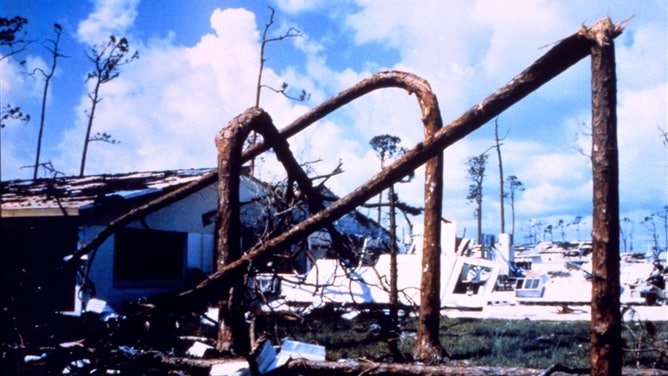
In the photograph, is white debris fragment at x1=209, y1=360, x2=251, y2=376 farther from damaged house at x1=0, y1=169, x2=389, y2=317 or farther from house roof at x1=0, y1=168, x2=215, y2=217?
house roof at x1=0, y1=168, x2=215, y2=217

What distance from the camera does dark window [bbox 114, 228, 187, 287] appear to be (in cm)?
1231

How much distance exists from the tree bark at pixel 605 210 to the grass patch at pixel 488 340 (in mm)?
1951

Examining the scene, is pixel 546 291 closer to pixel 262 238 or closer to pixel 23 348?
pixel 262 238

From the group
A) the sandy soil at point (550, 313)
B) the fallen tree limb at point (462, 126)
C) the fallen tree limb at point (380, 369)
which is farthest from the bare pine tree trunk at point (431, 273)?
the sandy soil at point (550, 313)

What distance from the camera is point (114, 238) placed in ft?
36.8

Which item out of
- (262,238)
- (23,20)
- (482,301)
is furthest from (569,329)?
(23,20)

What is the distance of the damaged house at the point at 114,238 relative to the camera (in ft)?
11.6

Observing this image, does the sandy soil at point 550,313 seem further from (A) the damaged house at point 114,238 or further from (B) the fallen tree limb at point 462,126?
(B) the fallen tree limb at point 462,126

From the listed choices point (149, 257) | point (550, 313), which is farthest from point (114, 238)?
point (550, 313)

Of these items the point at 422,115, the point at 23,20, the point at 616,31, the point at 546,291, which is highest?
the point at 23,20

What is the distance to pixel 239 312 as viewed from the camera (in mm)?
2289

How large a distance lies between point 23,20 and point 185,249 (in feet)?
35.2

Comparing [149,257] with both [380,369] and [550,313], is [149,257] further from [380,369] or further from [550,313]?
[380,369]

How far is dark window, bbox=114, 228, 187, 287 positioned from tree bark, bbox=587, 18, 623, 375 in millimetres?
11923
